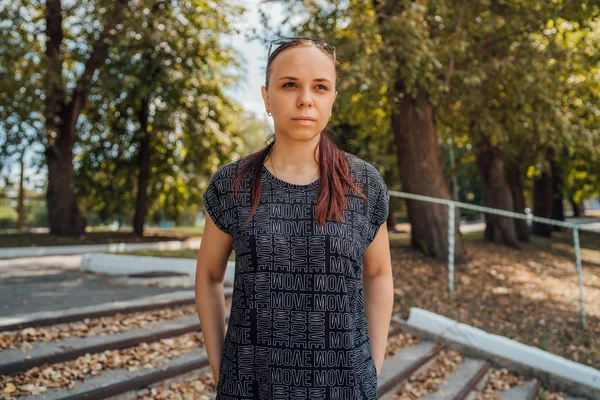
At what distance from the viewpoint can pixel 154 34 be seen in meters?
13.8

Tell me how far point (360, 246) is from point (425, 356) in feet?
14.7

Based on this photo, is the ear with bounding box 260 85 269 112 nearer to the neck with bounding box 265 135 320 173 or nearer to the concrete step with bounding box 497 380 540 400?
the neck with bounding box 265 135 320 173

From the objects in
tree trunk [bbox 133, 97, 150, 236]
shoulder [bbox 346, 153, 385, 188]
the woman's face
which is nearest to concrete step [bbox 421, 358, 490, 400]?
shoulder [bbox 346, 153, 385, 188]

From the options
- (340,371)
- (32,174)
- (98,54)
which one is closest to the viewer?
(340,371)

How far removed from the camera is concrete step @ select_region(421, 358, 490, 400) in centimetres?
471

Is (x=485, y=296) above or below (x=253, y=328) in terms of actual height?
below

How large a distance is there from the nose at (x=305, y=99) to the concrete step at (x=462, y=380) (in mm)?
4001

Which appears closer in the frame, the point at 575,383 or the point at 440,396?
the point at 440,396

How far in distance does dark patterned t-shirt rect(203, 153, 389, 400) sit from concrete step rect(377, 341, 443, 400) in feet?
10.5

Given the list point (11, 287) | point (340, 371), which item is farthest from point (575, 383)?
point (11, 287)

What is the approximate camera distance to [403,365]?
16.8ft

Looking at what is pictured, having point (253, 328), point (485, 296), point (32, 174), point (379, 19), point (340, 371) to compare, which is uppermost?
point (379, 19)

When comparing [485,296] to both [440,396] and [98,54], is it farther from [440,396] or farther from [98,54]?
[98,54]

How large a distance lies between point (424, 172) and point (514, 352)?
5035 millimetres
